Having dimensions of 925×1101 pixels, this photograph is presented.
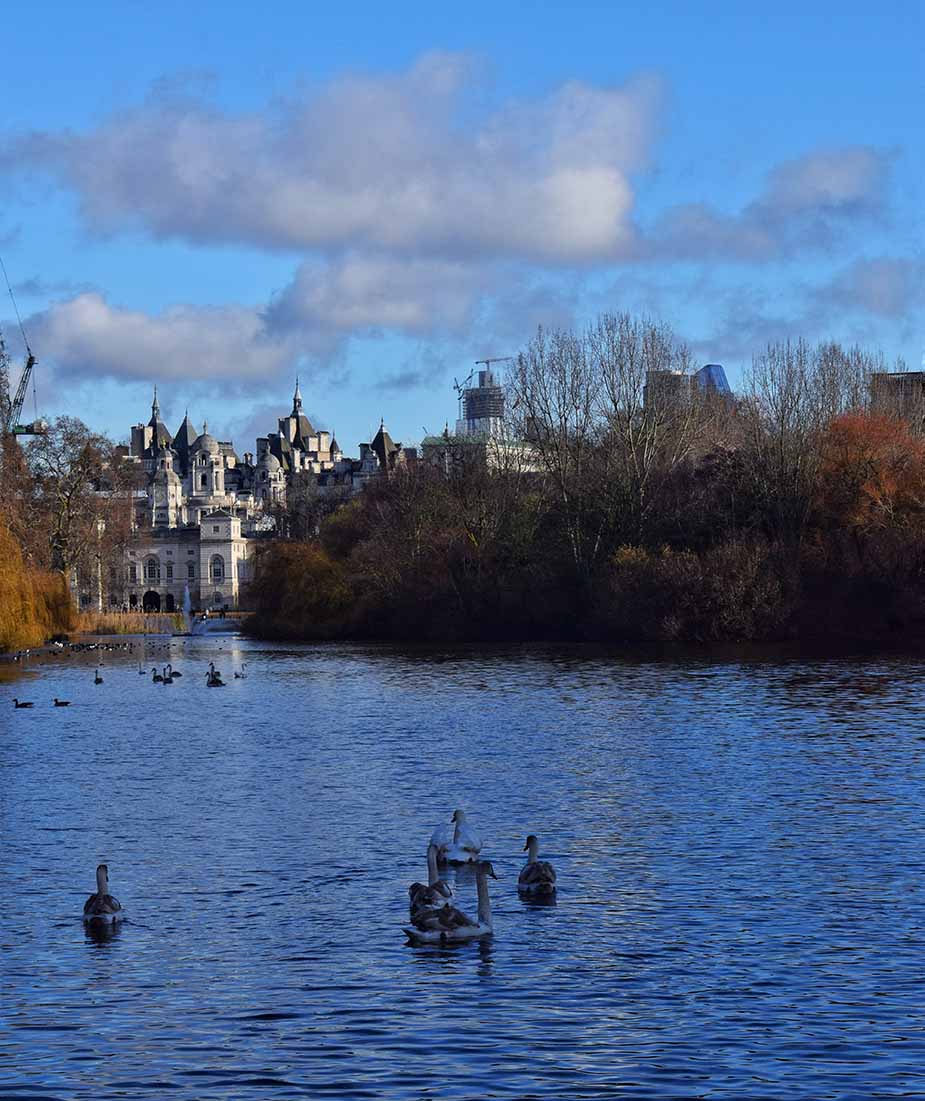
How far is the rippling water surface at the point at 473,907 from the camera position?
15.4 meters

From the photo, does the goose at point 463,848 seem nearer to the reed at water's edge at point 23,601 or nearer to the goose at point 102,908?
the goose at point 102,908

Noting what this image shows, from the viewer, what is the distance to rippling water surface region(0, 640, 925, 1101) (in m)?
15.4

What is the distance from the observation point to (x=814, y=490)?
85062 mm

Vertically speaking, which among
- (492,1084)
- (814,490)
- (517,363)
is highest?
(517,363)

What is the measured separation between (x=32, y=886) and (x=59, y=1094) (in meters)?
8.98

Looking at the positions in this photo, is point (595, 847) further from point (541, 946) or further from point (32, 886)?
point (32, 886)

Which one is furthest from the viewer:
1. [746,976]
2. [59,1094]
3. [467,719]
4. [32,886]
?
[467,719]

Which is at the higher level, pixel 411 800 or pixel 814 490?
pixel 814 490

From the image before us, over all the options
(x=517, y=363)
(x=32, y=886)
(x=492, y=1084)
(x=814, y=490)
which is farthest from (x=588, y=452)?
(x=492, y=1084)

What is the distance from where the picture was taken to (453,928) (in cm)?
1972

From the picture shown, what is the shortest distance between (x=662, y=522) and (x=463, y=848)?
212ft

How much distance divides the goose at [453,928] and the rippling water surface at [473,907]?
229 mm

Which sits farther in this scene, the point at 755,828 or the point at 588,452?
the point at 588,452

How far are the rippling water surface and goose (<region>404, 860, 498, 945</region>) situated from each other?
229mm
